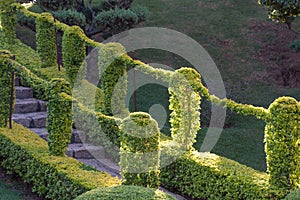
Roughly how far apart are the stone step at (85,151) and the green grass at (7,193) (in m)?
1.73

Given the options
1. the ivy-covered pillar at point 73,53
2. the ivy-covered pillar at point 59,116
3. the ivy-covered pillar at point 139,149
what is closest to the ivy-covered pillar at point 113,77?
the ivy-covered pillar at point 73,53

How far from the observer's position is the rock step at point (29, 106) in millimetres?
12781

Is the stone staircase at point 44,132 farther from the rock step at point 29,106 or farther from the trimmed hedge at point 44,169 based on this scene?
the trimmed hedge at point 44,169

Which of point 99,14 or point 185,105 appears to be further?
point 99,14

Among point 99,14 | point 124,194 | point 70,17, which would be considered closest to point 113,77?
point 70,17

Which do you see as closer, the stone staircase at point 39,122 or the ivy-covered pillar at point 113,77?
the stone staircase at point 39,122

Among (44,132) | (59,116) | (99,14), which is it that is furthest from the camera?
(99,14)

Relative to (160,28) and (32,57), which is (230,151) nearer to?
(32,57)

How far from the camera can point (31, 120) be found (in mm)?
12164

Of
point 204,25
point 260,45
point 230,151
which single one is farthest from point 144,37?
point 230,151

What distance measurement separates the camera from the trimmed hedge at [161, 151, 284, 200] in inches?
347

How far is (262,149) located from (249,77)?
5601 millimetres

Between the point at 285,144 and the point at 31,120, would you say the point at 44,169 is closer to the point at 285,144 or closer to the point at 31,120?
the point at 31,120

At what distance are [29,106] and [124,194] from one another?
6665 mm
